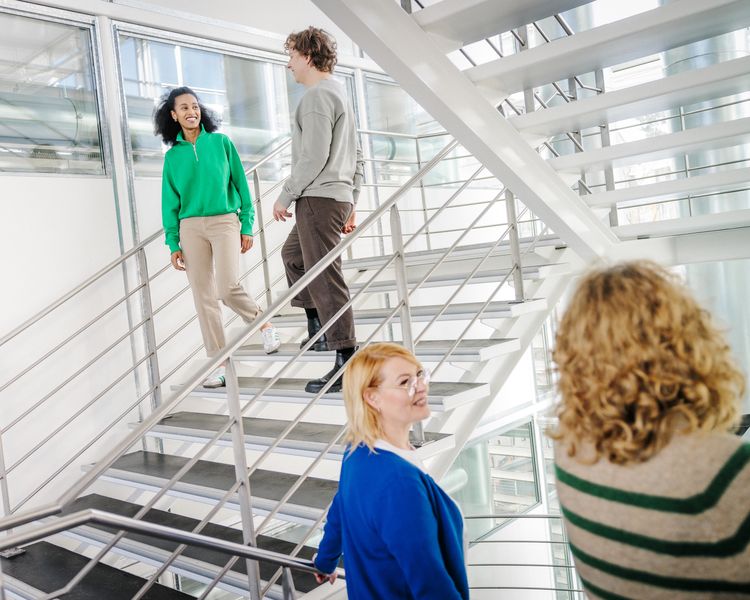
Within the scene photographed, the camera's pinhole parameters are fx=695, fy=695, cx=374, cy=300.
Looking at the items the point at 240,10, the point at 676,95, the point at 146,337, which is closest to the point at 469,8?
the point at 676,95

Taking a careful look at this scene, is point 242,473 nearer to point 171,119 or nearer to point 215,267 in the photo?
point 215,267

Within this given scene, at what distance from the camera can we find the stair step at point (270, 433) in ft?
7.69

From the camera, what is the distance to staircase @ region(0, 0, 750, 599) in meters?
1.98

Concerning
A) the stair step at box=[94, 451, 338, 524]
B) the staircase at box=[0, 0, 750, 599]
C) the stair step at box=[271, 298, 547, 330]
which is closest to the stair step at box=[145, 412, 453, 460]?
the staircase at box=[0, 0, 750, 599]

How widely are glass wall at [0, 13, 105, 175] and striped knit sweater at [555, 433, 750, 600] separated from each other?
3.01 m

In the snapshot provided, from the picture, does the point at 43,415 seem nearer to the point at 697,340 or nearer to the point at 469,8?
the point at 469,8

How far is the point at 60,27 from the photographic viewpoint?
10.7 ft

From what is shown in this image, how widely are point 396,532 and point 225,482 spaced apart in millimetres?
1494

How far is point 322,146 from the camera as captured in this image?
249 cm

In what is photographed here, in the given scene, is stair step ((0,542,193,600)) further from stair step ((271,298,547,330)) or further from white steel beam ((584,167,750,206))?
white steel beam ((584,167,750,206))

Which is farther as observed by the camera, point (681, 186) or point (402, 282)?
point (681, 186)

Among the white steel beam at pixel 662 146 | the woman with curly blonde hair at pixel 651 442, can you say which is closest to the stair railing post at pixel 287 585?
the woman with curly blonde hair at pixel 651 442

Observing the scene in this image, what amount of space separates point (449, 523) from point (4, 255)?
2504 millimetres

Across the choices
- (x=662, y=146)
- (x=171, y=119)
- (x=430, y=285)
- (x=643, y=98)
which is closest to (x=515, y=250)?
(x=430, y=285)
